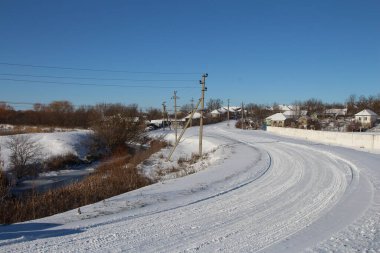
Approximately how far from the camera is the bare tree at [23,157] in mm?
32250

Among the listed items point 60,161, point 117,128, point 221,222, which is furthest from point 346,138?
point 221,222

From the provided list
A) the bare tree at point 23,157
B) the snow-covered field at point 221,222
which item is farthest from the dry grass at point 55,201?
the bare tree at point 23,157

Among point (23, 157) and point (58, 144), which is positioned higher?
point (58, 144)

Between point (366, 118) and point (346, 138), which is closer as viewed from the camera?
point (346, 138)

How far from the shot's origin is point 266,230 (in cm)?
799

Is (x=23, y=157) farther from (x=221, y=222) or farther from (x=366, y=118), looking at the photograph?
(x=366, y=118)

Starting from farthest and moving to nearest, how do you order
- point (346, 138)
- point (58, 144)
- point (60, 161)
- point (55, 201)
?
point (58, 144) < point (60, 161) < point (346, 138) < point (55, 201)

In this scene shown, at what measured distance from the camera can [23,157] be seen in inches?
1356

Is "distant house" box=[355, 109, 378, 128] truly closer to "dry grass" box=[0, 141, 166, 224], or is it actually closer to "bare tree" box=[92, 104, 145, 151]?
"bare tree" box=[92, 104, 145, 151]

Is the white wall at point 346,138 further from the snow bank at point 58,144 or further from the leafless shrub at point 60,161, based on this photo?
the snow bank at point 58,144

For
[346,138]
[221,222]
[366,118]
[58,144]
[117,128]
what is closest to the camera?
[221,222]

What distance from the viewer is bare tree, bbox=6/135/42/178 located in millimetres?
32250

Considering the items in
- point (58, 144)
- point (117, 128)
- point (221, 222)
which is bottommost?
point (58, 144)

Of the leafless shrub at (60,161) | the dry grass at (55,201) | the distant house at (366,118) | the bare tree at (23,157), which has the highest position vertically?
the distant house at (366,118)
